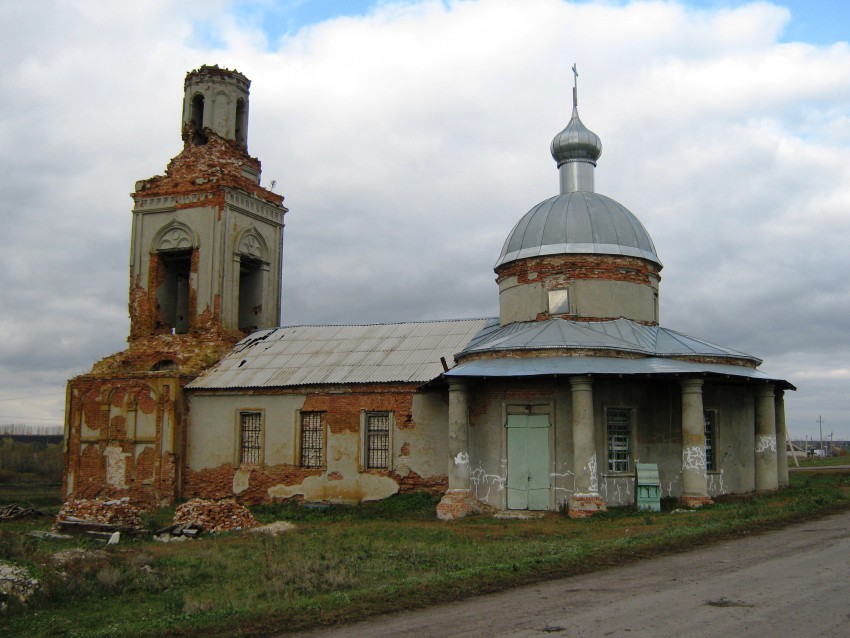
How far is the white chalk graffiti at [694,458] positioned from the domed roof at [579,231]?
529 cm

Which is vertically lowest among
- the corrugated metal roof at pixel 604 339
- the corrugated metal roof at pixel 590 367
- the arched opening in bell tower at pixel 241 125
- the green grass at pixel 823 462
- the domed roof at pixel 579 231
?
the green grass at pixel 823 462

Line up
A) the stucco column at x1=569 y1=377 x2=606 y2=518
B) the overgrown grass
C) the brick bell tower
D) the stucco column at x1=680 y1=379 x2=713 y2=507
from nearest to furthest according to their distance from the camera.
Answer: the overgrown grass < the stucco column at x1=569 y1=377 x2=606 y2=518 < the stucco column at x1=680 y1=379 x2=713 y2=507 < the brick bell tower

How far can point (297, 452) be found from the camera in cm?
2200

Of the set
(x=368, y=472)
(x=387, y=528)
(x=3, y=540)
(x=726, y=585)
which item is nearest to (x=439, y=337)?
(x=368, y=472)

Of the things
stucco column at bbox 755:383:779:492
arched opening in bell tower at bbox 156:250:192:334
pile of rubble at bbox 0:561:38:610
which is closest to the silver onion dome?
stucco column at bbox 755:383:779:492

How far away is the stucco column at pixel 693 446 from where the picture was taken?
17.5m

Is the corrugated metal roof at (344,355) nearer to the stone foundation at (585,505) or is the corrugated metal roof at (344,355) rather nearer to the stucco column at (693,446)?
the stone foundation at (585,505)

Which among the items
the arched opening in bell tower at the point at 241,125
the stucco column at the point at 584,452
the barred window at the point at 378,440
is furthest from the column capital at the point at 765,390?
the arched opening in bell tower at the point at 241,125

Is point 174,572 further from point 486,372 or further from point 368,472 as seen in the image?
point 368,472

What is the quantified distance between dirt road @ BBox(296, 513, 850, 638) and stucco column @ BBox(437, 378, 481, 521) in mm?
7510

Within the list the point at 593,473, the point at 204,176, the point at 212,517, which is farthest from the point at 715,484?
the point at 204,176

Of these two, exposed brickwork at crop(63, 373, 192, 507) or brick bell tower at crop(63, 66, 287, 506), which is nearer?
exposed brickwork at crop(63, 373, 192, 507)

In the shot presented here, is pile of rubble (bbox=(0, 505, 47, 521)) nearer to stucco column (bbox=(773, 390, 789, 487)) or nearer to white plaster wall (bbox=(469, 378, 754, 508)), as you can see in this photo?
white plaster wall (bbox=(469, 378, 754, 508))

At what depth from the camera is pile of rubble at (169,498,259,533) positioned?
17031mm
